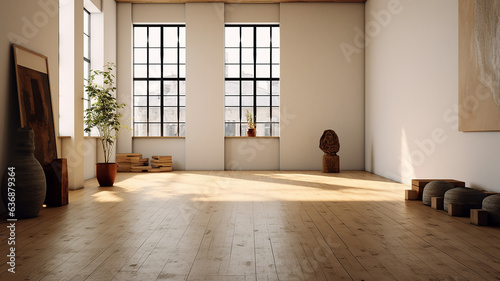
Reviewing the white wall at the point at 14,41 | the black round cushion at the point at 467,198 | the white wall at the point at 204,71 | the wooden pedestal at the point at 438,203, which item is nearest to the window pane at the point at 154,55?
the white wall at the point at 204,71

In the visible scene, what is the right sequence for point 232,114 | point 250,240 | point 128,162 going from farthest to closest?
point 232,114 → point 128,162 → point 250,240

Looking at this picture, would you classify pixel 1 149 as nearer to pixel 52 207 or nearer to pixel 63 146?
pixel 52 207

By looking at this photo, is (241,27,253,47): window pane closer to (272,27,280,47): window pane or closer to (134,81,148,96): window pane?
(272,27,280,47): window pane

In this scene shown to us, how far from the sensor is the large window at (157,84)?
10359mm

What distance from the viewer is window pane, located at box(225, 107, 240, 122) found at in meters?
10.4

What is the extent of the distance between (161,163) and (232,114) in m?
2.09

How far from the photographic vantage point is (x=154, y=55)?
10414 millimetres

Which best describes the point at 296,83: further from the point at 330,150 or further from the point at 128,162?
the point at 128,162

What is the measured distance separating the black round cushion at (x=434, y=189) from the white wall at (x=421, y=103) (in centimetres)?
40

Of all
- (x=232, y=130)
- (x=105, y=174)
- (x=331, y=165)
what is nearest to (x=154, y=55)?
(x=232, y=130)

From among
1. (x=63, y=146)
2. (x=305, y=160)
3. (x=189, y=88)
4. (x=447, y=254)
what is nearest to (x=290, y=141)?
(x=305, y=160)

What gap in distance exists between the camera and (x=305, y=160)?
398 inches

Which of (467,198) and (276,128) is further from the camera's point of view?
(276,128)

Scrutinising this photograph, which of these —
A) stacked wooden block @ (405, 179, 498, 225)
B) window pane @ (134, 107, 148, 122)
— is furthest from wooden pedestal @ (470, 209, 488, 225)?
window pane @ (134, 107, 148, 122)
